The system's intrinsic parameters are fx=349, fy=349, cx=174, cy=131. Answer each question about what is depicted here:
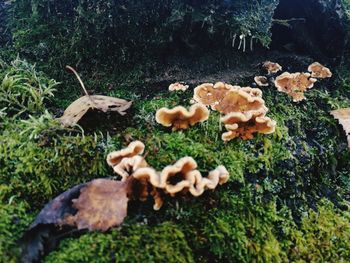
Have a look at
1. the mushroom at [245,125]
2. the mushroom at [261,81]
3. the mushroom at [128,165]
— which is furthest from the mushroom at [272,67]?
the mushroom at [128,165]

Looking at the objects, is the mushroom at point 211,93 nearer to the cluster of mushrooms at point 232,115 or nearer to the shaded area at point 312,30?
the cluster of mushrooms at point 232,115

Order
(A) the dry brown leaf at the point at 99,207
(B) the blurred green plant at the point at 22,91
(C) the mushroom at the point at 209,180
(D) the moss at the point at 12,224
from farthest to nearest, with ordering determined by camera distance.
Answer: (B) the blurred green plant at the point at 22,91, (C) the mushroom at the point at 209,180, (A) the dry brown leaf at the point at 99,207, (D) the moss at the point at 12,224

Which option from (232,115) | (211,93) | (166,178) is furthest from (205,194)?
(211,93)

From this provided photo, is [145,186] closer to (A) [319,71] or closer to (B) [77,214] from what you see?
(B) [77,214]

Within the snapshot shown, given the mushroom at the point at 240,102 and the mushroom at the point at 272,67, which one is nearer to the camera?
the mushroom at the point at 240,102

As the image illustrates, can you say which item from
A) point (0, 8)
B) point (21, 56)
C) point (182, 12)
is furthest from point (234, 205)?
point (0, 8)

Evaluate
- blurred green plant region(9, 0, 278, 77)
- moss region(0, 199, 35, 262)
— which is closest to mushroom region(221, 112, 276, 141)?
blurred green plant region(9, 0, 278, 77)

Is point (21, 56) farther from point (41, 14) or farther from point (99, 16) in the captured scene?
point (99, 16)
